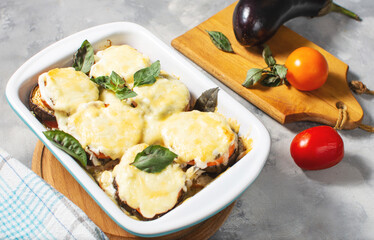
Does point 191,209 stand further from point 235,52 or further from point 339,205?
point 235,52

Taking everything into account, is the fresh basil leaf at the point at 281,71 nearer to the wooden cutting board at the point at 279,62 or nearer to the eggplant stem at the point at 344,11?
the wooden cutting board at the point at 279,62

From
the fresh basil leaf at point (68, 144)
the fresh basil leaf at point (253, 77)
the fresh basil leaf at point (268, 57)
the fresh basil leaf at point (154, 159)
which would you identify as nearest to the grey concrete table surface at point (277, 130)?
the fresh basil leaf at point (253, 77)

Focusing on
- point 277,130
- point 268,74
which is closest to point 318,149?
point 277,130

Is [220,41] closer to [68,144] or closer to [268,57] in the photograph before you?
[268,57]

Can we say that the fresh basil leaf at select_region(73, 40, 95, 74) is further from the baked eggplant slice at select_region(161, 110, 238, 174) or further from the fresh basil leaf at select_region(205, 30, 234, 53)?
the fresh basil leaf at select_region(205, 30, 234, 53)

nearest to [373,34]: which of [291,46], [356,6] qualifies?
[356,6]
